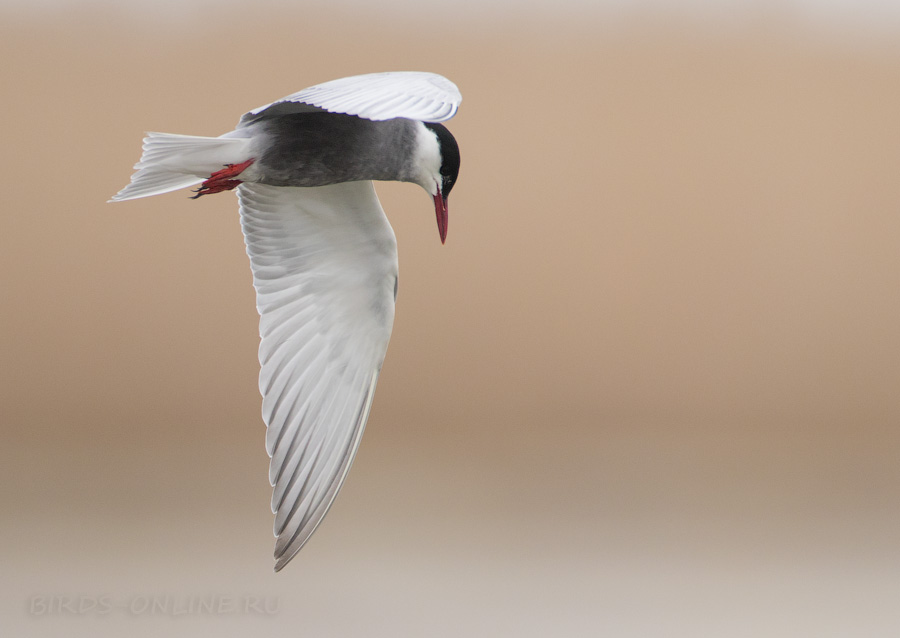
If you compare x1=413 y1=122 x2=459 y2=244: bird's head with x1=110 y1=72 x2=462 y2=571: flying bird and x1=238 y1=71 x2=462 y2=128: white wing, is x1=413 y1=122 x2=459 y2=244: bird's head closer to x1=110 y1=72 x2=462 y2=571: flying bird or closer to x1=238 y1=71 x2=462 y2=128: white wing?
x1=110 y1=72 x2=462 y2=571: flying bird

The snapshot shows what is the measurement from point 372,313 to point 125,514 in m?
1.77

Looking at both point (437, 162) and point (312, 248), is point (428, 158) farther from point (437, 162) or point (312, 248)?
point (312, 248)

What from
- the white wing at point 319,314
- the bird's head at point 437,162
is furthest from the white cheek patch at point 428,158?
the white wing at point 319,314

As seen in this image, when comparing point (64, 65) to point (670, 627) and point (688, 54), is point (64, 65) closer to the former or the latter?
point (688, 54)

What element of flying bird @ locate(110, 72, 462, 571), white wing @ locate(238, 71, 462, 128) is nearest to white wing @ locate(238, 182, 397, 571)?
flying bird @ locate(110, 72, 462, 571)

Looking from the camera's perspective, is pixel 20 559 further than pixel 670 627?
Yes

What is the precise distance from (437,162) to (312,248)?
0.74 feet

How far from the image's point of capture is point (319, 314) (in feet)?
4.05

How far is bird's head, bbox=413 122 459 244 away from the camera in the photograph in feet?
3.72

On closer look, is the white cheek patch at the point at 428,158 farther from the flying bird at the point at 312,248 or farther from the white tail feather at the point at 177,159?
the white tail feather at the point at 177,159

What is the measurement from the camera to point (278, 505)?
1.07m

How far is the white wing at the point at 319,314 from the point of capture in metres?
1.12

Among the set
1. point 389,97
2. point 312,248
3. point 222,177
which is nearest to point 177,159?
point 222,177

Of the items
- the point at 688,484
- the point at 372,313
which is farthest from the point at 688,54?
the point at 372,313
